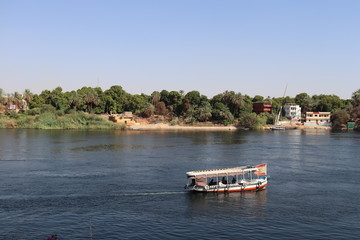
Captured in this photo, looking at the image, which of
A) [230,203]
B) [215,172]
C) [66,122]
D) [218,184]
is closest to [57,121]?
[66,122]

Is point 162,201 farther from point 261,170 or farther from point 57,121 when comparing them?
point 57,121

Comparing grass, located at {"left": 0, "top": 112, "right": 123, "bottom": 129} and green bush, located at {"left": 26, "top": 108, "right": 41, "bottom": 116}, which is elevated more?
green bush, located at {"left": 26, "top": 108, "right": 41, "bottom": 116}

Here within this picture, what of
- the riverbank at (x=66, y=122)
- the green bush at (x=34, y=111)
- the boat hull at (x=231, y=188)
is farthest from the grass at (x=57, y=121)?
the boat hull at (x=231, y=188)

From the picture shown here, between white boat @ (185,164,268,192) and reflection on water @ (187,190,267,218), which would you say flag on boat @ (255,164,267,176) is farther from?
reflection on water @ (187,190,267,218)

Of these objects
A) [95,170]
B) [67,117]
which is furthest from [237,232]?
[67,117]

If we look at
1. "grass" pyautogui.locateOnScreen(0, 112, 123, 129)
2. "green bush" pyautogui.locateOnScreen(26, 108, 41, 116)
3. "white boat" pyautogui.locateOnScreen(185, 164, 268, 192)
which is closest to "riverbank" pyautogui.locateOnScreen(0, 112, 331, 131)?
"grass" pyautogui.locateOnScreen(0, 112, 123, 129)

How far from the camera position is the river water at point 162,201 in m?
38.0

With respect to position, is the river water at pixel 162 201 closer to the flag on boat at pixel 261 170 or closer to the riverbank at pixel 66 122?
the flag on boat at pixel 261 170

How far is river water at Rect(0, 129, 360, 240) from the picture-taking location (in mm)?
38000

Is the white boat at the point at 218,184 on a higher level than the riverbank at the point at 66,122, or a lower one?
lower

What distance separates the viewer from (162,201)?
4844cm

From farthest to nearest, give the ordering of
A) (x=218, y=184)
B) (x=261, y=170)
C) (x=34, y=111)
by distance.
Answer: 1. (x=34, y=111)
2. (x=261, y=170)
3. (x=218, y=184)

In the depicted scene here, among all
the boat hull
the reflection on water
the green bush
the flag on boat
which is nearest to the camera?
the reflection on water

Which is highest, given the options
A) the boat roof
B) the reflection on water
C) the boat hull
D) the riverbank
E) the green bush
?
the green bush
